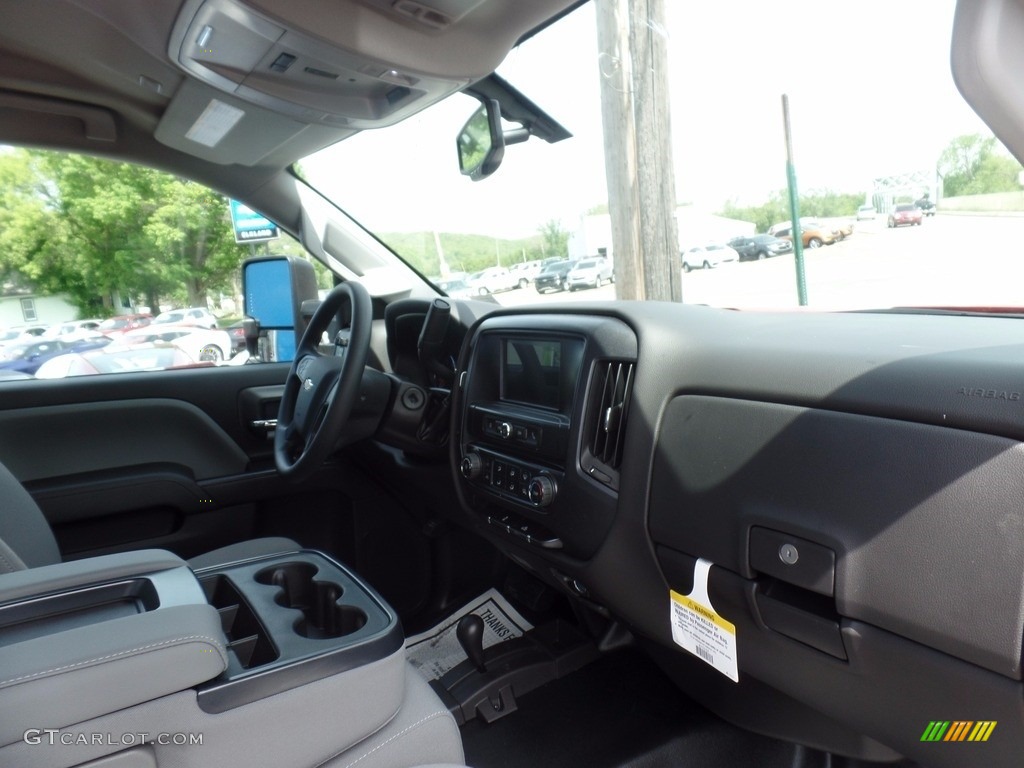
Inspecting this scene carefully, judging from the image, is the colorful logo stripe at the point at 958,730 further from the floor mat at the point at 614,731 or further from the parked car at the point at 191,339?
the parked car at the point at 191,339

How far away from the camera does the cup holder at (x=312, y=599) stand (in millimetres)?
1529

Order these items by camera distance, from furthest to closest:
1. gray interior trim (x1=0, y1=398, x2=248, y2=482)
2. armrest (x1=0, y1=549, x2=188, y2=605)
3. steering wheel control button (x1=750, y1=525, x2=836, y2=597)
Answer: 1. gray interior trim (x1=0, y1=398, x2=248, y2=482)
2. armrest (x1=0, y1=549, x2=188, y2=605)
3. steering wheel control button (x1=750, y1=525, x2=836, y2=597)

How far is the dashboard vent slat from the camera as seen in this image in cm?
157

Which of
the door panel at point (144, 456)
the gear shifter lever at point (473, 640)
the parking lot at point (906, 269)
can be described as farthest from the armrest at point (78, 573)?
the door panel at point (144, 456)

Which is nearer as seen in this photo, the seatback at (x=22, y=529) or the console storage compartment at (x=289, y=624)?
the console storage compartment at (x=289, y=624)

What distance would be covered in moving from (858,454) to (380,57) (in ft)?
4.77

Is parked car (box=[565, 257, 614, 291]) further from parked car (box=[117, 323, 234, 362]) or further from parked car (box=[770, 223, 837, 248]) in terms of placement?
parked car (box=[117, 323, 234, 362])

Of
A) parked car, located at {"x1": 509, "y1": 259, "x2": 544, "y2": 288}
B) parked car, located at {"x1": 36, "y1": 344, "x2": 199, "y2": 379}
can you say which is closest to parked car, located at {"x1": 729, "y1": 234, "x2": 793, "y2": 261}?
parked car, located at {"x1": 509, "y1": 259, "x2": 544, "y2": 288}

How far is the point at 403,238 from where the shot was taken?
9.72ft

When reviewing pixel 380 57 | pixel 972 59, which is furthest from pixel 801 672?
pixel 380 57

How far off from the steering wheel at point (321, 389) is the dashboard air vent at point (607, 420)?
0.63 meters

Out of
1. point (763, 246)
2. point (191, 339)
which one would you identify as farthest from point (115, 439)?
point (763, 246)

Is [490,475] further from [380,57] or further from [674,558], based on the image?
[380,57]

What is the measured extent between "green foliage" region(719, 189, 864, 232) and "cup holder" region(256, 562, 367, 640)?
1.40 meters
